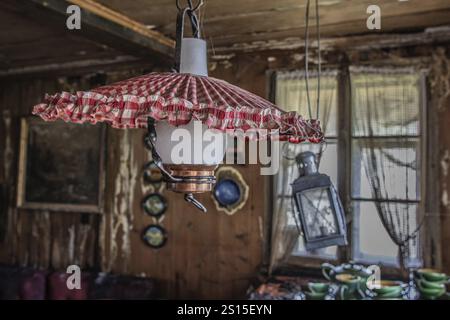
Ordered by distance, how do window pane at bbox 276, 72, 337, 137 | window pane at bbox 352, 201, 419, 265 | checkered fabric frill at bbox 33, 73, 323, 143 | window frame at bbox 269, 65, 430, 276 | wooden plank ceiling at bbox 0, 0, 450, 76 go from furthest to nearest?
window pane at bbox 276, 72, 337, 137, window frame at bbox 269, 65, 430, 276, window pane at bbox 352, 201, 419, 265, wooden plank ceiling at bbox 0, 0, 450, 76, checkered fabric frill at bbox 33, 73, 323, 143

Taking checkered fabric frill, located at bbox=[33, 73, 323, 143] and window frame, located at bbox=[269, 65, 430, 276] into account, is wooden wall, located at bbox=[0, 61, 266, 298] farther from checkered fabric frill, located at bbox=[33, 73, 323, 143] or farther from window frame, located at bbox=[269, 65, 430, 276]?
checkered fabric frill, located at bbox=[33, 73, 323, 143]

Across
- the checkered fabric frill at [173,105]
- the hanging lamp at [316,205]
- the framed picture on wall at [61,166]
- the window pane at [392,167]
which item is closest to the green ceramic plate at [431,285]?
the window pane at [392,167]

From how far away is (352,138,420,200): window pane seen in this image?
9.82 feet

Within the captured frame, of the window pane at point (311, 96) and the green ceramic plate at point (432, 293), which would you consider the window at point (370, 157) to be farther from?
the green ceramic plate at point (432, 293)

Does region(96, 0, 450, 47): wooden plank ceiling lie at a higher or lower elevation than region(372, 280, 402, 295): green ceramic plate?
higher

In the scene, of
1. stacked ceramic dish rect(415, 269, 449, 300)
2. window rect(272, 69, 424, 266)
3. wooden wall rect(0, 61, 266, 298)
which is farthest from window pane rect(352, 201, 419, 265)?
wooden wall rect(0, 61, 266, 298)

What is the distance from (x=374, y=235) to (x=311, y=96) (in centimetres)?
112

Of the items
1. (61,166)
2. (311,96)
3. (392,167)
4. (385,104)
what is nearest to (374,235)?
(392,167)

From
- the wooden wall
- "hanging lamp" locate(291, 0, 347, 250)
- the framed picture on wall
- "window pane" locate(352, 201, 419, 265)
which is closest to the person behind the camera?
"hanging lamp" locate(291, 0, 347, 250)

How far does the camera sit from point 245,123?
0.90 m

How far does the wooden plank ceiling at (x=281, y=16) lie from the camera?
2555 mm

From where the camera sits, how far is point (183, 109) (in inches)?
34.2

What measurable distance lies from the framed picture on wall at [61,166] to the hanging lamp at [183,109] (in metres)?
3.22

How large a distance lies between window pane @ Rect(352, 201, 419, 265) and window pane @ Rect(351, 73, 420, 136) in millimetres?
521
